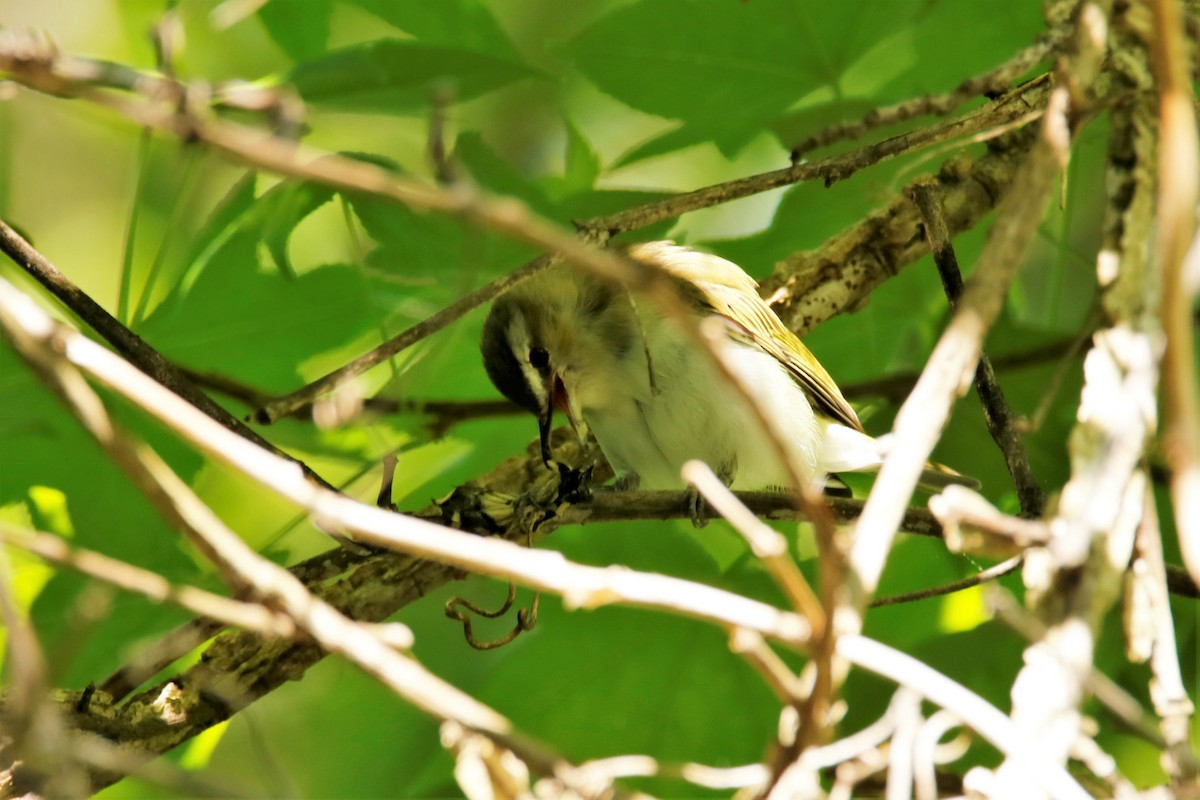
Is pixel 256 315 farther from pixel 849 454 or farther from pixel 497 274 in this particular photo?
pixel 849 454

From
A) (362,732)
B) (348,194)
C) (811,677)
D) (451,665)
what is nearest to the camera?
(811,677)

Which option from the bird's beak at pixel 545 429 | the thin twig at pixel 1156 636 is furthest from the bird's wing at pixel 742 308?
the thin twig at pixel 1156 636

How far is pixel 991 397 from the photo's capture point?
2078mm

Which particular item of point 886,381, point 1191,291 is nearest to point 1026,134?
point 886,381

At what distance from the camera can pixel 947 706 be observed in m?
1.07

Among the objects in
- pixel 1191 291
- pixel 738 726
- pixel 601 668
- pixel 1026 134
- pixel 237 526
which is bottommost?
pixel 738 726

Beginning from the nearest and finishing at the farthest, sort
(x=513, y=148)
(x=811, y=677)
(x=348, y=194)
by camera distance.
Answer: (x=811, y=677), (x=348, y=194), (x=513, y=148)

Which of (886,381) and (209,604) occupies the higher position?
(209,604)

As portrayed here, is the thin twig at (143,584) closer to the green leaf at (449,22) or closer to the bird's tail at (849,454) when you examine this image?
the green leaf at (449,22)

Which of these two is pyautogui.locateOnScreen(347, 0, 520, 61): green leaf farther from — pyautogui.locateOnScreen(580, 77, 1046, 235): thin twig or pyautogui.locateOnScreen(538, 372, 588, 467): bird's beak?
pyautogui.locateOnScreen(538, 372, 588, 467): bird's beak

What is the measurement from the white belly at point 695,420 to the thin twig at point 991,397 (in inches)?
37.7

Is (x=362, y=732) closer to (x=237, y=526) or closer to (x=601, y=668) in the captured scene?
(x=601, y=668)

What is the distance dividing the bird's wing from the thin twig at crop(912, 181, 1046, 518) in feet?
2.66

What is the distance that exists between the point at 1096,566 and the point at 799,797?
353 mm
